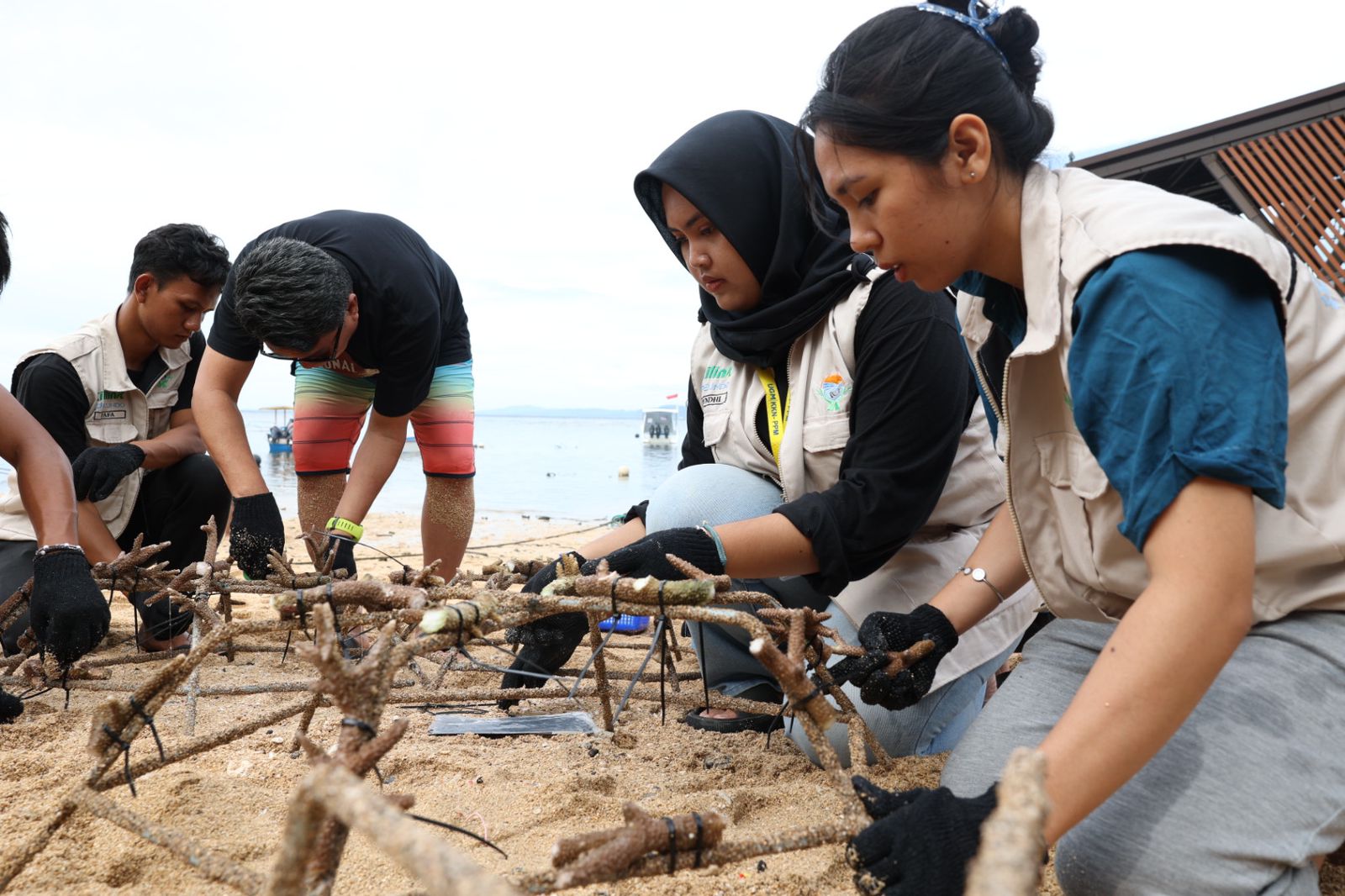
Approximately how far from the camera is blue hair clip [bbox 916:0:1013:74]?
141 centimetres

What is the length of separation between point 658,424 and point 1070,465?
28.4m

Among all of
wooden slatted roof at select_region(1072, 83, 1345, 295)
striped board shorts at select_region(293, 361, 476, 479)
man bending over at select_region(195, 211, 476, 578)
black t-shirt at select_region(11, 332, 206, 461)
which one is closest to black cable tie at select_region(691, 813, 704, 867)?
man bending over at select_region(195, 211, 476, 578)

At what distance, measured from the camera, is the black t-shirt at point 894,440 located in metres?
1.96

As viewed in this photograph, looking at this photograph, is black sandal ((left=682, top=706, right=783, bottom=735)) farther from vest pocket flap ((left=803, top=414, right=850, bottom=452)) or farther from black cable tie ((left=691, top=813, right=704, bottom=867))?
black cable tie ((left=691, top=813, right=704, bottom=867))

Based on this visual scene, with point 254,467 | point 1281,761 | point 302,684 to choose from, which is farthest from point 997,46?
point 254,467

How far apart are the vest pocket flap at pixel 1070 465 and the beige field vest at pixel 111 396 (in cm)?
330

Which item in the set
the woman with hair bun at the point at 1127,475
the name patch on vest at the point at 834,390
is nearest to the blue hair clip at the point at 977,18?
the woman with hair bun at the point at 1127,475

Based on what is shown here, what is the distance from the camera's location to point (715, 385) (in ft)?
8.35

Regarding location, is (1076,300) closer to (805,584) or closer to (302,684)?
(805,584)

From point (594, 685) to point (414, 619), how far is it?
127 cm

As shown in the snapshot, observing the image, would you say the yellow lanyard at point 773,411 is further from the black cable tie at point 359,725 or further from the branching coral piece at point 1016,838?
the branching coral piece at point 1016,838

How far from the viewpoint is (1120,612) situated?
1.48 meters

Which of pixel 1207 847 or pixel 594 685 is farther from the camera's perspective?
pixel 594 685

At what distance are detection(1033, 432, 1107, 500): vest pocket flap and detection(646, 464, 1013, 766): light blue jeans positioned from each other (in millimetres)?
773
